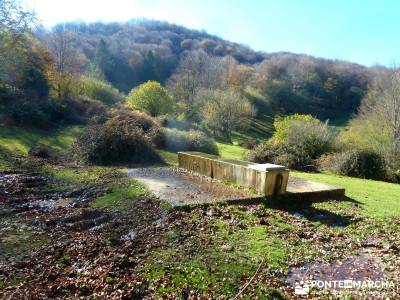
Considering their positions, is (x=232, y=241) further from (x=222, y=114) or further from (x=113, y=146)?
(x=222, y=114)

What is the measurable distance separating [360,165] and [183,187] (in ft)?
42.8

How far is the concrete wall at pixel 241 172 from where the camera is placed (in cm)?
1061

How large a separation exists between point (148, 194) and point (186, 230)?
3.17 meters

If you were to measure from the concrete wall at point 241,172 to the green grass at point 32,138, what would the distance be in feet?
36.0

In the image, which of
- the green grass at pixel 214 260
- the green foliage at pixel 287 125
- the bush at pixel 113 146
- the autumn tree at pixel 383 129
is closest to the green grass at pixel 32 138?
the bush at pixel 113 146

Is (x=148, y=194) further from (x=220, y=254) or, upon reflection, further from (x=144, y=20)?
(x=144, y=20)

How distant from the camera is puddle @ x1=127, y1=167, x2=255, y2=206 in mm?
10430

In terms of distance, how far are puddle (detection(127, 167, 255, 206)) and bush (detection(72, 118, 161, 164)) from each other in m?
3.43

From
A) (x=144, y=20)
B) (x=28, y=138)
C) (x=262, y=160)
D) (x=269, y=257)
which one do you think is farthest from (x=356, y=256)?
(x=144, y=20)

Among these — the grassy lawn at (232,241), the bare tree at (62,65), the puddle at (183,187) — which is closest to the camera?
the grassy lawn at (232,241)

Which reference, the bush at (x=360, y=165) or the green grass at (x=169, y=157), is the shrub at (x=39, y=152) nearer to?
the green grass at (x=169, y=157)

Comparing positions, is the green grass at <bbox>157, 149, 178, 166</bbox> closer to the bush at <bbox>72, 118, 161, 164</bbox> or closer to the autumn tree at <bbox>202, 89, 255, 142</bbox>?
the bush at <bbox>72, 118, 161, 164</bbox>

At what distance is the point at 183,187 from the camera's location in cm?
1213

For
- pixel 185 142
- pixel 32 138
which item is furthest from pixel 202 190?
pixel 32 138
